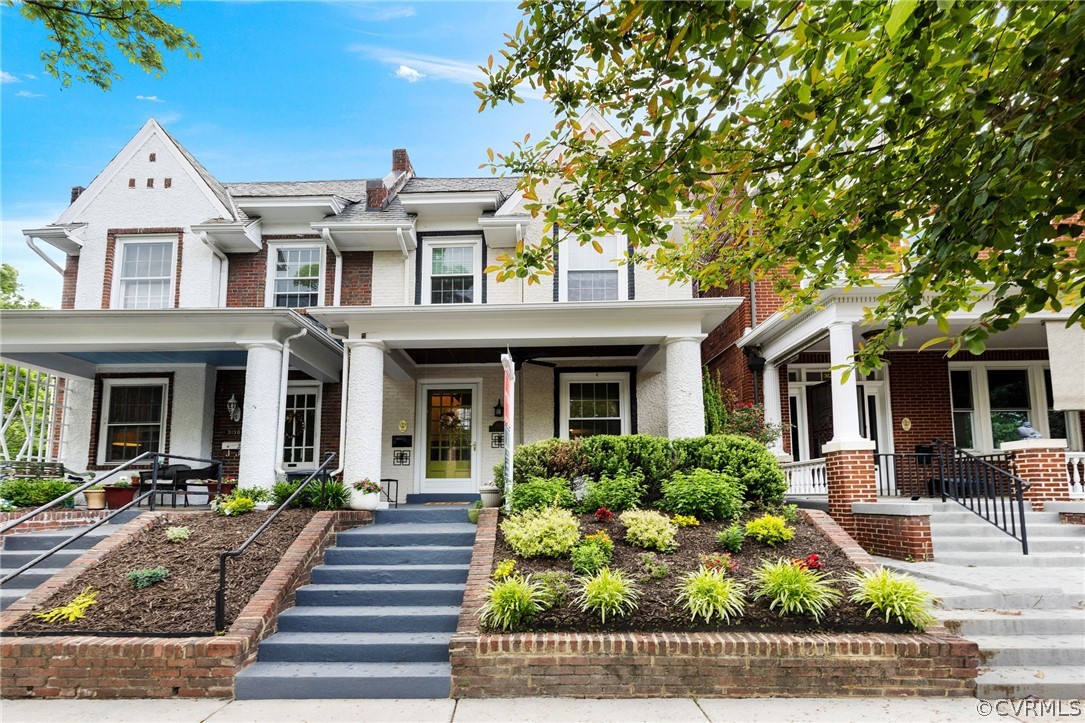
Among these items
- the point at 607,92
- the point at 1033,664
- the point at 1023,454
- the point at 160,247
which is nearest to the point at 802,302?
the point at 607,92

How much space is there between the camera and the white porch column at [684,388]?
10000mm

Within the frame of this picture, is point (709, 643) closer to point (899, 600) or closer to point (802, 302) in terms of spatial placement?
point (899, 600)

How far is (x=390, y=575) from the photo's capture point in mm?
7391

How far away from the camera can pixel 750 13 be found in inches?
146

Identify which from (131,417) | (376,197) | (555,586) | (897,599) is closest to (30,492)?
(131,417)

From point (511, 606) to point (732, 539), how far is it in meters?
2.73

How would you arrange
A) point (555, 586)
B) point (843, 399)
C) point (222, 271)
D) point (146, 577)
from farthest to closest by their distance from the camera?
point (222, 271), point (843, 399), point (146, 577), point (555, 586)

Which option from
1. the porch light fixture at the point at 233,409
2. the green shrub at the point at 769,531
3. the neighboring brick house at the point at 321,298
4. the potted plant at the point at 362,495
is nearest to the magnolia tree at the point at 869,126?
the green shrub at the point at 769,531

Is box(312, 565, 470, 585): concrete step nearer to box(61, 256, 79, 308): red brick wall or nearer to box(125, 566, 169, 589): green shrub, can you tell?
box(125, 566, 169, 589): green shrub

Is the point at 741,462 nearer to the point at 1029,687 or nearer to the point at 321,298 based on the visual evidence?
the point at 1029,687

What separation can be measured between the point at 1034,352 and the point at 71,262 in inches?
793

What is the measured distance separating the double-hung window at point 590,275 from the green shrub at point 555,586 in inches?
275

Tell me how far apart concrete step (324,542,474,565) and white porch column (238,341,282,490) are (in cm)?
276

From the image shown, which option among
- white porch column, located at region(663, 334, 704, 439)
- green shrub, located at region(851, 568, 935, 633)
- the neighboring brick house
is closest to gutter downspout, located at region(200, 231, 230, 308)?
the neighboring brick house
